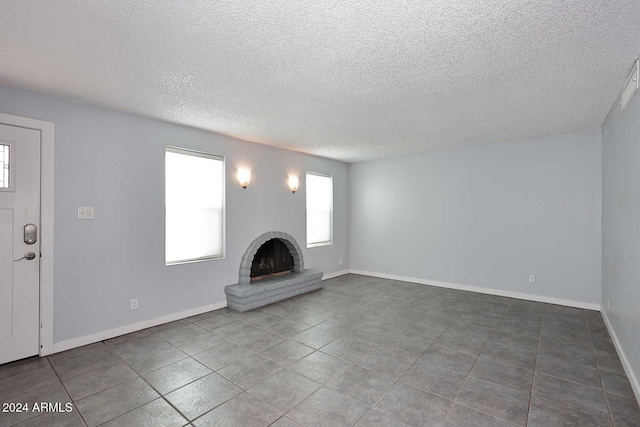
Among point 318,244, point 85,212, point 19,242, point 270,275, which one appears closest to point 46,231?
point 19,242

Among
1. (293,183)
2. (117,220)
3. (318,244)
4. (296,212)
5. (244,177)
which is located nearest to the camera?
(117,220)

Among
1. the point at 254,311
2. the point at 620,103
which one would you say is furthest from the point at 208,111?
the point at 620,103

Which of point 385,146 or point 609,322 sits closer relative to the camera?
point 609,322

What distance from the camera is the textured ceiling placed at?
175cm

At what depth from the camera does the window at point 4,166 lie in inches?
107

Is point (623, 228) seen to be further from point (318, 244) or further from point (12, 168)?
point (12, 168)

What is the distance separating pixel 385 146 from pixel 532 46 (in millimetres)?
3091

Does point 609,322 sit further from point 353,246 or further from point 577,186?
point 353,246

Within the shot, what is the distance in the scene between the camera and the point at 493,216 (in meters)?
4.99

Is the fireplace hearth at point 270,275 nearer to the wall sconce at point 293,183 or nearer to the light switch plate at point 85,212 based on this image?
the wall sconce at point 293,183

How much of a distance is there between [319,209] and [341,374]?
395 centimetres

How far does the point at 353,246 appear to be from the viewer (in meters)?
6.81

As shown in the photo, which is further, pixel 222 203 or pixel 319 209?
pixel 319 209

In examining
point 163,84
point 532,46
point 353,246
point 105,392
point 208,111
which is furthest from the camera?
point 353,246
